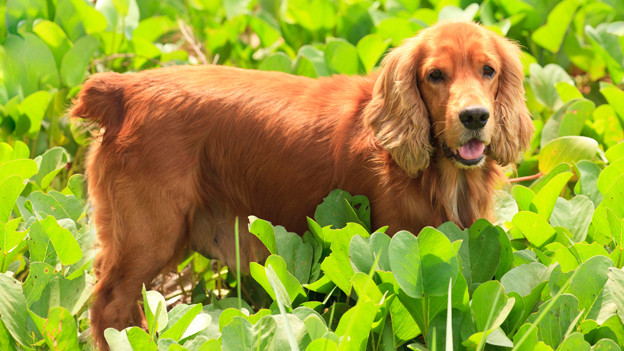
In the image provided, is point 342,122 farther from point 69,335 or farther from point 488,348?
point 69,335

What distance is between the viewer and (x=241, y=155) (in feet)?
11.7

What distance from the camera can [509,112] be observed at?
3.35 metres

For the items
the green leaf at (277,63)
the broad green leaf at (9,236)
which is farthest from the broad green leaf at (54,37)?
the broad green leaf at (9,236)

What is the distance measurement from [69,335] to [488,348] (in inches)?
59.2

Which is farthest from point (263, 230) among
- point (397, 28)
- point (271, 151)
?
point (397, 28)

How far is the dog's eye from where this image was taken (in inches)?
127

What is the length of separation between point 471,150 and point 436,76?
337 mm

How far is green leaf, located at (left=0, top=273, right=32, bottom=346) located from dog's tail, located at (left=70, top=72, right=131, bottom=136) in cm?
85

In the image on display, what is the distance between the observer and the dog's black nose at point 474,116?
9.89 feet

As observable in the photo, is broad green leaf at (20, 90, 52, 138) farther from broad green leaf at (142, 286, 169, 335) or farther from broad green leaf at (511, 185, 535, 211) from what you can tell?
broad green leaf at (511, 185, 535, 211)

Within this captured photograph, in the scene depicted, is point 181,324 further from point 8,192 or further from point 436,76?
point 436,76

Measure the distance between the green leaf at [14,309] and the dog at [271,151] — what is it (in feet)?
1.74

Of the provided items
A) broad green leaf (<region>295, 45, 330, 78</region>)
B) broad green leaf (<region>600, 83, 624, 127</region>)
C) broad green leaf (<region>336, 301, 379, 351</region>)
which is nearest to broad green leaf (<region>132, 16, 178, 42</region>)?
broad green leaf (<region>295, 45, 330, 78</region>)

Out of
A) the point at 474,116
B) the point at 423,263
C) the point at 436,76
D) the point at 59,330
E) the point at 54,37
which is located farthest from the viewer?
the point at 54,37
